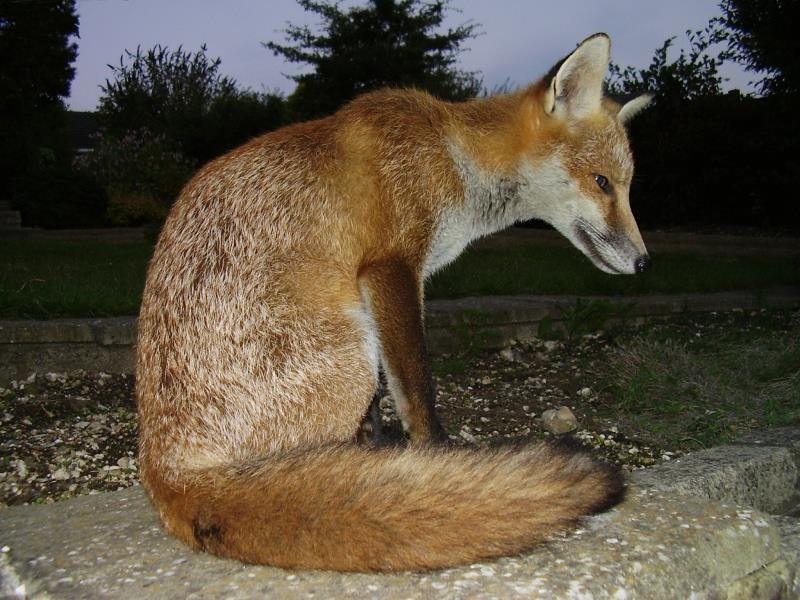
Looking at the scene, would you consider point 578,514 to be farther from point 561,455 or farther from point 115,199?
point 115,199

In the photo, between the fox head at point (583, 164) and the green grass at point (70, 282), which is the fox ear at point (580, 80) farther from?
the green grass at point (70, 282)

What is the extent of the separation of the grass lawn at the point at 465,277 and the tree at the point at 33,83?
1198 centimetres

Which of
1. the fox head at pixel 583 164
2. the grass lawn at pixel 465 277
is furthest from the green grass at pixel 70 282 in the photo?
the fox head at pixel 583 164

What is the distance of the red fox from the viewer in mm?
1865

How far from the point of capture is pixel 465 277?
8.00 m

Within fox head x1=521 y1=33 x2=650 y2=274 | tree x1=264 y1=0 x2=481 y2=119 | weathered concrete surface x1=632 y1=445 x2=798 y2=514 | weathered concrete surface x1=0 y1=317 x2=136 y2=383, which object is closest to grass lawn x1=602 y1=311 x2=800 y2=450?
weathered concrete surface x1=632 y1=445 x2=798 y2=514

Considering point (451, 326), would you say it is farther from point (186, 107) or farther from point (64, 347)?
point (186, 107)

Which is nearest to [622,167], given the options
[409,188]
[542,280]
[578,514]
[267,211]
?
[409,188]

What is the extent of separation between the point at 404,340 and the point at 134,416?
2293 mm

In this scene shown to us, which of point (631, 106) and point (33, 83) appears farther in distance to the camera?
point (33, 83)

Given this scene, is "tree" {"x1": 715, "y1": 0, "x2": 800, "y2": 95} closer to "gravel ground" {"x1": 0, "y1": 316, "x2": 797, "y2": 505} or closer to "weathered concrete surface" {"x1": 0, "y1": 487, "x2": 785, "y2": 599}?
"gravel ground" {"x1": 0, "y1": 316, "x2": 797, "y2": 505}

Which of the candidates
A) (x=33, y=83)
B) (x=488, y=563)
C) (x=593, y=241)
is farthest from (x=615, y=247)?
(x=33, y=83)

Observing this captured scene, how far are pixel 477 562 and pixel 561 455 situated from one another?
0.41 m

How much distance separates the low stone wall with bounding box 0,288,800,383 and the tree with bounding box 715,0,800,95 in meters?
6.06
